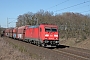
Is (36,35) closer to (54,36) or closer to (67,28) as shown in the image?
(54,36)

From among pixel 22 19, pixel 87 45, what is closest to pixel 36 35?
pixel 87 45

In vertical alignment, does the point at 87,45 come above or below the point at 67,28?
below

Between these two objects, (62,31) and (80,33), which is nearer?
(80,33)

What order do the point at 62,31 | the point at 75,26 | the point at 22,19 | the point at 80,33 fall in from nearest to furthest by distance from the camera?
1. the point at 80,33
2. the point at 75,26
3. the point at 62,31
4. the point at 22,19

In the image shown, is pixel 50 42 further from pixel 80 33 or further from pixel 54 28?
pixel 80 33

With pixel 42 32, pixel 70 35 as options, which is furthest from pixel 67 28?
pixel 42 32

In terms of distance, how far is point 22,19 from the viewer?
337 ft

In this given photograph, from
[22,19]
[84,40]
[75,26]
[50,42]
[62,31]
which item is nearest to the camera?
[50,42]

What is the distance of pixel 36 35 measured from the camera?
111 feet

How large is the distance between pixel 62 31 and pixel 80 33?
10.6 metres

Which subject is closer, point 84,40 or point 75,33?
point 84,40

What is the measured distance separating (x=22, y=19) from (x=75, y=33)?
6338 centimetres

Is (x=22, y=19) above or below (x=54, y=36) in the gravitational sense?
above

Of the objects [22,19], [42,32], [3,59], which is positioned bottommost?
[3,59]
